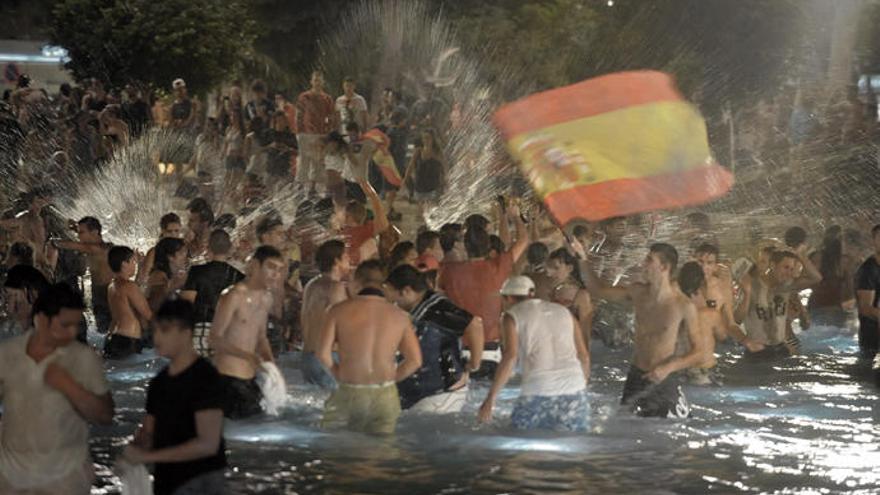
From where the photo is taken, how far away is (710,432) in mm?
12438

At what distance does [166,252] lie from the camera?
15008 mm

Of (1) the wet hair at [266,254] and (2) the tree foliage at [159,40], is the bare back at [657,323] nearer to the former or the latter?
(1) the wet hair at [266,254]

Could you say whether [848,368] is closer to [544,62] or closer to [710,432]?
[710,432]

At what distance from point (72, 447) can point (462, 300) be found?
6827 mm

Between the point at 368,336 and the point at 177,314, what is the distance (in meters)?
4.17

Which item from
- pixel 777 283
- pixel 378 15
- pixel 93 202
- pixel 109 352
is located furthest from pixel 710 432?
pixel 378 15

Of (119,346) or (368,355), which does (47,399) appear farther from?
(119,346)

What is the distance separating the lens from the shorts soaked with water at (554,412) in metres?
11.6

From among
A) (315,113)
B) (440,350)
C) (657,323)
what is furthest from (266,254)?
(315,113)

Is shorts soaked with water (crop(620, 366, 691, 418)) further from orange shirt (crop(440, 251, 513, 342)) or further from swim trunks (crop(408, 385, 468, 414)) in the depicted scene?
orange shirt (crop(440, 251, 513, 342))

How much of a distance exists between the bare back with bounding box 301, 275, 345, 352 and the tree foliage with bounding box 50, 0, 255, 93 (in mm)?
24498

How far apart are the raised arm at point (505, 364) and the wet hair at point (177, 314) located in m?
4.43

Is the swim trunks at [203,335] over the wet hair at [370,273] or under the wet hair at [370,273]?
under

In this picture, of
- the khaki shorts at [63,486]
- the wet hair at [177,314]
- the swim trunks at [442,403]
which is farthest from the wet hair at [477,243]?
the wet hair at [177,314]
